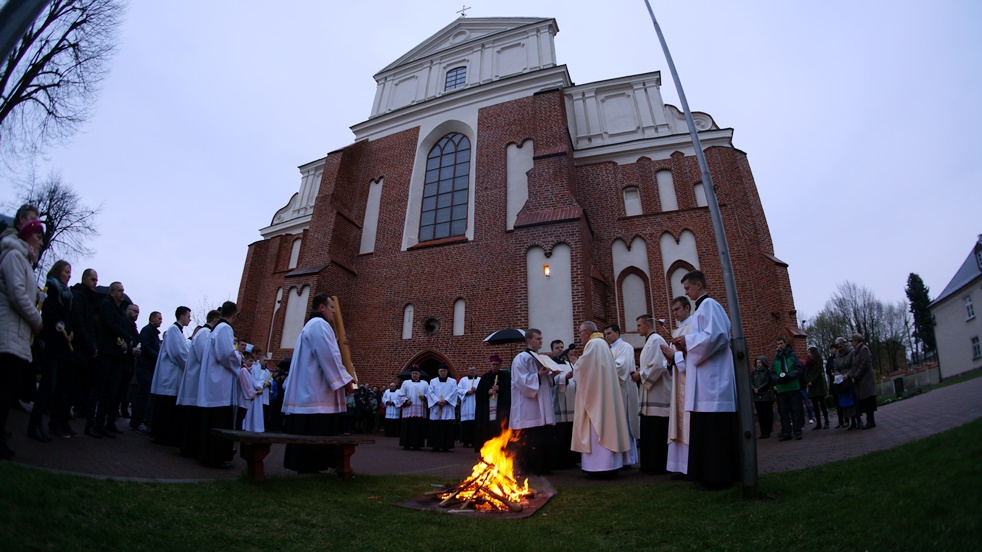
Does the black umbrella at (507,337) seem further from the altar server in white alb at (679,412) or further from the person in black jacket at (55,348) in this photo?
the person in black jacket at (55,348)

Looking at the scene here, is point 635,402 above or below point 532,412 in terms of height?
above

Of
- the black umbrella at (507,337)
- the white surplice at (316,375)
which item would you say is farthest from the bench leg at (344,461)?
the black umbrella at (507,337)

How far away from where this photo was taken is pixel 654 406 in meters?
→ 6.72

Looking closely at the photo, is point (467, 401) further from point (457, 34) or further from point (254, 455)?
point (457, 34)

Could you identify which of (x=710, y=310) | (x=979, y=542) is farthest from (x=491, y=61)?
(x=979, y=542)

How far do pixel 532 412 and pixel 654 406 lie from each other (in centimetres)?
187

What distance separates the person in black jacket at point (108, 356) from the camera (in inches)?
250

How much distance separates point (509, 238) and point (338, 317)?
9690 mm

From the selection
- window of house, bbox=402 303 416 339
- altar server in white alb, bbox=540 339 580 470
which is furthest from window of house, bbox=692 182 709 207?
window of house, bbox=402 303 416 339

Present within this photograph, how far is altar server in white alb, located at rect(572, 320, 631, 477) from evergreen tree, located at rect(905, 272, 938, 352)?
45.2m

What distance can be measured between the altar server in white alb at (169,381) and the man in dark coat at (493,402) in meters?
5.18

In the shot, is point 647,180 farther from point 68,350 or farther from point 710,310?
point 68,350

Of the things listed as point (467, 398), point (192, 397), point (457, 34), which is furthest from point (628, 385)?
point (457, 34)

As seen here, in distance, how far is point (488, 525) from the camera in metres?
3.83
